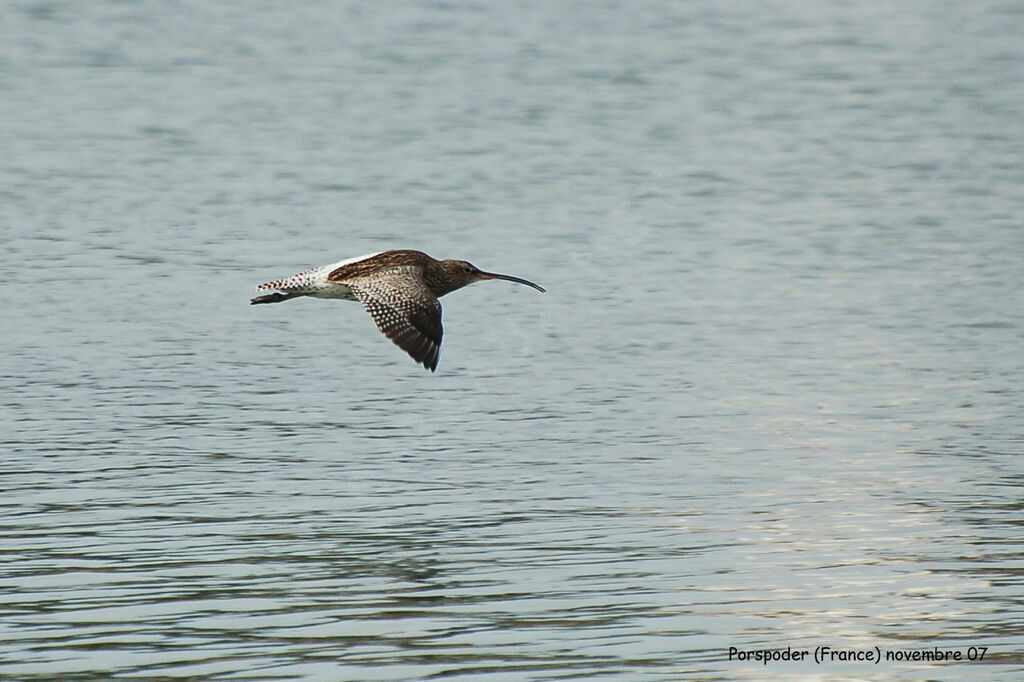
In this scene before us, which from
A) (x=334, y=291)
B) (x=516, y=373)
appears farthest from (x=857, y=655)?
(x=516, y=373)

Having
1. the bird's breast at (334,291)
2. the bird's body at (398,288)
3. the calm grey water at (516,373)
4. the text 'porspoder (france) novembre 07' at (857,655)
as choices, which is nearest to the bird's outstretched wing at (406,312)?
the bird's body at (398,288)

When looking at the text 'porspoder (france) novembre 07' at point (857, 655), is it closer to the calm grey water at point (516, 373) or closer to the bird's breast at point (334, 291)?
the calm grey water at point (516, 373)

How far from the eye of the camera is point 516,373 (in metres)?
13.9

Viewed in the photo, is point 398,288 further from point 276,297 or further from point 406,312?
point 276,297

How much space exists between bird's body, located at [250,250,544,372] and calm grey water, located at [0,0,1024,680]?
2.23 feet

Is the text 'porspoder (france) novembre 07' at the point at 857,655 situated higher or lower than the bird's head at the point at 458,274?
lower

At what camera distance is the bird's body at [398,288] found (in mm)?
11539

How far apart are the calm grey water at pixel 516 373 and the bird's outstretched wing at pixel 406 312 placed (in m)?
0.67

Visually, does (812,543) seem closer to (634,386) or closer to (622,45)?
(634,386)

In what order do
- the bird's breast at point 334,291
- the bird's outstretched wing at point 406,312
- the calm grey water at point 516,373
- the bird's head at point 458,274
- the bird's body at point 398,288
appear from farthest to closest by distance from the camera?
the bird's head at point 458,274, the bird's breast at point 334,291, the bird's body at point 398,288, the bird's outstretched wing at point 406,312, the calm grey water at point 516,373

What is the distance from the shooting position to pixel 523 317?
1567cm

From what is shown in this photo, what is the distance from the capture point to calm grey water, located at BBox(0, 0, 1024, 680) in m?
9.16

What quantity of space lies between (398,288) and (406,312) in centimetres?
35

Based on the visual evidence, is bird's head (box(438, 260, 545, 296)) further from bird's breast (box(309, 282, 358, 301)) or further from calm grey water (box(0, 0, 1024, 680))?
bird's breast (box(309, 282, 358, 301))
